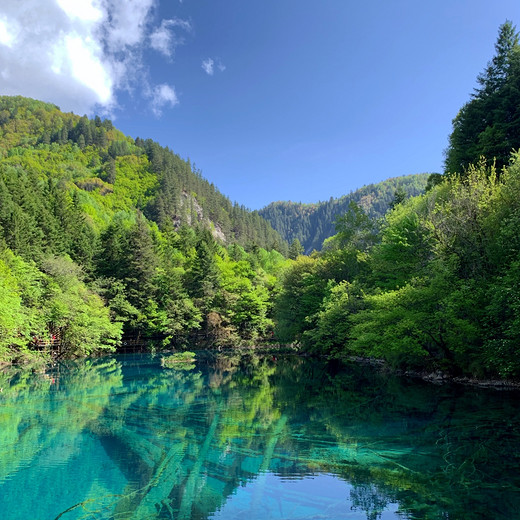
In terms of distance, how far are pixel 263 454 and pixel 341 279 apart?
27.9 m

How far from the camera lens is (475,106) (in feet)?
92.8

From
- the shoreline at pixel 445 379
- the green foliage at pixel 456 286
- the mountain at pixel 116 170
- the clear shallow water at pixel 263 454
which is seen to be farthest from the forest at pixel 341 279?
the mountain at pixel 116 170

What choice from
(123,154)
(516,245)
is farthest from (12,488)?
(123,154)

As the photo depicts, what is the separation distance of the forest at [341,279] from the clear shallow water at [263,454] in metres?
3.57

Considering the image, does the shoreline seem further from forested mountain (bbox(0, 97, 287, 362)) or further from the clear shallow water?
forested mountain (bbox(0, 97, 287, 362))

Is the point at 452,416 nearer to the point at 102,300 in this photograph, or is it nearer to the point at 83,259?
the point at 102,300

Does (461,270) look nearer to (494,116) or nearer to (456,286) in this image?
(456,286)

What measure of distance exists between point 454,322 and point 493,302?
287 cm

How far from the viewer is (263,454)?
9.97m

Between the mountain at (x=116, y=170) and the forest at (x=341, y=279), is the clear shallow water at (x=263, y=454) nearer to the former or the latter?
the forest at (x=341, y=279)

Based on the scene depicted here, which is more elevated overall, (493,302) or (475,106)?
(475,106)

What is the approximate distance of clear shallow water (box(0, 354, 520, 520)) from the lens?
702 cm

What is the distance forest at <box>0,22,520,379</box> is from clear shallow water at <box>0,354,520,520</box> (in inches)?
140

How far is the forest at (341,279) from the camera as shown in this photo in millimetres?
17250
